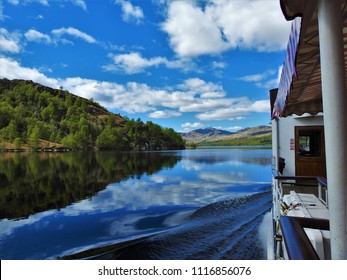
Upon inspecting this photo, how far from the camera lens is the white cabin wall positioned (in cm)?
930

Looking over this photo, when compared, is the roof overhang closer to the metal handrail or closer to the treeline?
the metal handrail

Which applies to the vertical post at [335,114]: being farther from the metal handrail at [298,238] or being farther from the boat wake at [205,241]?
the boat wake at [205,241]

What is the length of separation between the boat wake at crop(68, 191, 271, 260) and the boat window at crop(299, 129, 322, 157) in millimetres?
3060

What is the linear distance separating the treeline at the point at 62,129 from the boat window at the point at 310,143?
122 metres

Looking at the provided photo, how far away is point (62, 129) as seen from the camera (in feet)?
463

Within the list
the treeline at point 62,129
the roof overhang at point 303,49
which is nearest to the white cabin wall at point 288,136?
the roof overhang at point 303,49

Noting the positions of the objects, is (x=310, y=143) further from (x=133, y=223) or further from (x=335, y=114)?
(x=335, y=114)

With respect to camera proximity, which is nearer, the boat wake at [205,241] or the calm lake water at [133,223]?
the boat wake at [205,241]

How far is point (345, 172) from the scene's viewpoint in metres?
1.71

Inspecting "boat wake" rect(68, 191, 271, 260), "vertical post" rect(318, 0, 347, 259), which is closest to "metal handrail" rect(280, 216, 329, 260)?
"vertical post" rect(318, 0, 347, 259)

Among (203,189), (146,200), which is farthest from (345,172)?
(203,189)

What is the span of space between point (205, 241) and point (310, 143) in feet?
20.0

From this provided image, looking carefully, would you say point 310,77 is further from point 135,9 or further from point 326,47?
point 135,9

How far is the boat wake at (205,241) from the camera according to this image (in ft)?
21.7
